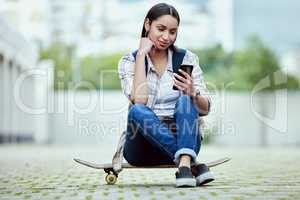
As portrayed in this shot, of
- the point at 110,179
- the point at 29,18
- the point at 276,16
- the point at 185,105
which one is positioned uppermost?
the point at 276,16

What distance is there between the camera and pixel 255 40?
24922 millimetres

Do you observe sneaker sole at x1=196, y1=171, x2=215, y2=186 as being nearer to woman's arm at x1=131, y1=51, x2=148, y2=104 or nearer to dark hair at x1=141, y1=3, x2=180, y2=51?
→ woman's arm at x1=131, y1=51, x2=148, y2=104

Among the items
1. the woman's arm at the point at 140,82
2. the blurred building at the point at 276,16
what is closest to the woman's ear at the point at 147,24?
the woman's arm at the point at 140,82

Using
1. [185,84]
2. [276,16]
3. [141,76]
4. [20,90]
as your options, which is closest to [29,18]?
[276,16]

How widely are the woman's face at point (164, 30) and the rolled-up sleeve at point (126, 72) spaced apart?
22cm

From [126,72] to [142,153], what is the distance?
43cm

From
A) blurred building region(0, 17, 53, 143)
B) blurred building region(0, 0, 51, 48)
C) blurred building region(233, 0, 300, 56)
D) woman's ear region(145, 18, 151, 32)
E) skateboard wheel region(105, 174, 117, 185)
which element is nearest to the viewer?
woman's ear region(145, 18, 151, 32)

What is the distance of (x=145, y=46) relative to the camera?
12.8 ft

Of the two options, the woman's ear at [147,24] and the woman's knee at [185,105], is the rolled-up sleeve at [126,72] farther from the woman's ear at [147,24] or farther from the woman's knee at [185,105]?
the woman's knee at [185,105]

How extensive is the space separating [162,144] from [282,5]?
3576 cm

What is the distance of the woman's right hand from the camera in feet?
12.8

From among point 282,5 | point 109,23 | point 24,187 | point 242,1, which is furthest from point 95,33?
point 24,187

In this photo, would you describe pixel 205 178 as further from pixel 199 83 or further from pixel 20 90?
pixel 20 90

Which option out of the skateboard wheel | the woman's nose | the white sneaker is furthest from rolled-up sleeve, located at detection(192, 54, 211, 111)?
the skateboard wheel
